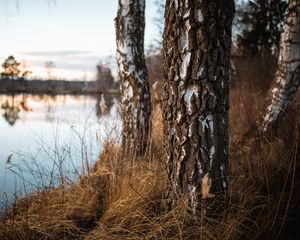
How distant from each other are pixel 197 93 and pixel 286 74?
3484mm

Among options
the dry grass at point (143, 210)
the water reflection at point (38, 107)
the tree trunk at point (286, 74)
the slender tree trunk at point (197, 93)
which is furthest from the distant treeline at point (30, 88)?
the slender tree trunk at point (197, 93)

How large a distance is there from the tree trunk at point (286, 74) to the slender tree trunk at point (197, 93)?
2.89 meters

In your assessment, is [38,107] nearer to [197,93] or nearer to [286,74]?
[286,74]

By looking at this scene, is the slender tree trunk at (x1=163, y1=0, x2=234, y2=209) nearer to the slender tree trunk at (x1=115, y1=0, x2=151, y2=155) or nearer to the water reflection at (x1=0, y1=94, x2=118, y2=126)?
the water reflection at (x1=0, y1=94, x2=118, y2=126)

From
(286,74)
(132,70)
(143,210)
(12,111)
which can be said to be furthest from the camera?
(12,111)

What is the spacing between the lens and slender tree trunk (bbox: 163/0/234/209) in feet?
7.55

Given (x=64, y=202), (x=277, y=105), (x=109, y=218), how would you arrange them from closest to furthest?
(x=109, y=218), (x=64, y=202), (x=277, y=105)

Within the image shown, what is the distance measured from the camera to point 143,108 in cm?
485

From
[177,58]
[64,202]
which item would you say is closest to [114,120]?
[64,202]

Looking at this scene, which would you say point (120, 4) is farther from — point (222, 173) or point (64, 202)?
point (222, 173)

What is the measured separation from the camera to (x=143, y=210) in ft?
8.91

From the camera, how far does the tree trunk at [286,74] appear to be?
16.6ft

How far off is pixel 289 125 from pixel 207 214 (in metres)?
2.97

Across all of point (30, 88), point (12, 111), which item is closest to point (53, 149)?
point (12, 111)
